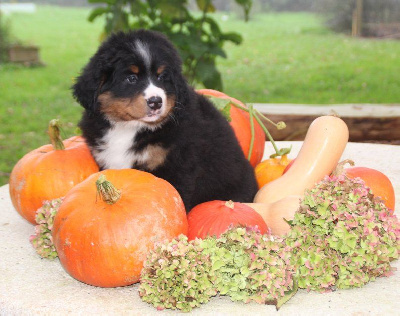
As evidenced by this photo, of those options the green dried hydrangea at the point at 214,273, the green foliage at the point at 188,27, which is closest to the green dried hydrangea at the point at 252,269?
the green dried hydrangea at the point at 214,273

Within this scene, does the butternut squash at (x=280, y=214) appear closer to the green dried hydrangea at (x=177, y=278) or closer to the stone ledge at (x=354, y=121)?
the green dried hydrangea at (x=177, y=278)

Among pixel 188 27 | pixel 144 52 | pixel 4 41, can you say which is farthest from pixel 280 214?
pixel 4 41

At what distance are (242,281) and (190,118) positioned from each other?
3.88ft

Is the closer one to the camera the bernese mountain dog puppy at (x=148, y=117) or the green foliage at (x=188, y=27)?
the bernese mountain dog puppy at (x=148, y=117)

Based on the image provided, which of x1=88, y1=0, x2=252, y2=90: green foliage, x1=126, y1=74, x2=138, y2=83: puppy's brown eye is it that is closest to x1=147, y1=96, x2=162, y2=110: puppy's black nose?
x1=126, y1=74, x2=138, y2=83: puppy's brown eye

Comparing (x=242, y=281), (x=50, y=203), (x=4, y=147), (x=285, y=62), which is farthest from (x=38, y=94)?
(x=242, y=281)

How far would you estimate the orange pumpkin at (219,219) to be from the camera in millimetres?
2873

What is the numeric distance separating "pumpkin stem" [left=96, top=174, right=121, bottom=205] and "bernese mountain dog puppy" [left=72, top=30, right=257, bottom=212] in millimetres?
501

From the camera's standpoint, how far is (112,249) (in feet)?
8.38

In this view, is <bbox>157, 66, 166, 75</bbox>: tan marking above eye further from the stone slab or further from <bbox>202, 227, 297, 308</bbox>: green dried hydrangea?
the stone slab

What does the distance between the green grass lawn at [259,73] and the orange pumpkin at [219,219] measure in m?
4.78

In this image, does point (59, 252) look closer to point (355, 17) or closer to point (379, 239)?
point (379, 239)

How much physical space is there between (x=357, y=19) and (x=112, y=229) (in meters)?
16.4

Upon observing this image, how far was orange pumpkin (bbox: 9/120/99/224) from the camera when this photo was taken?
3.41 m
